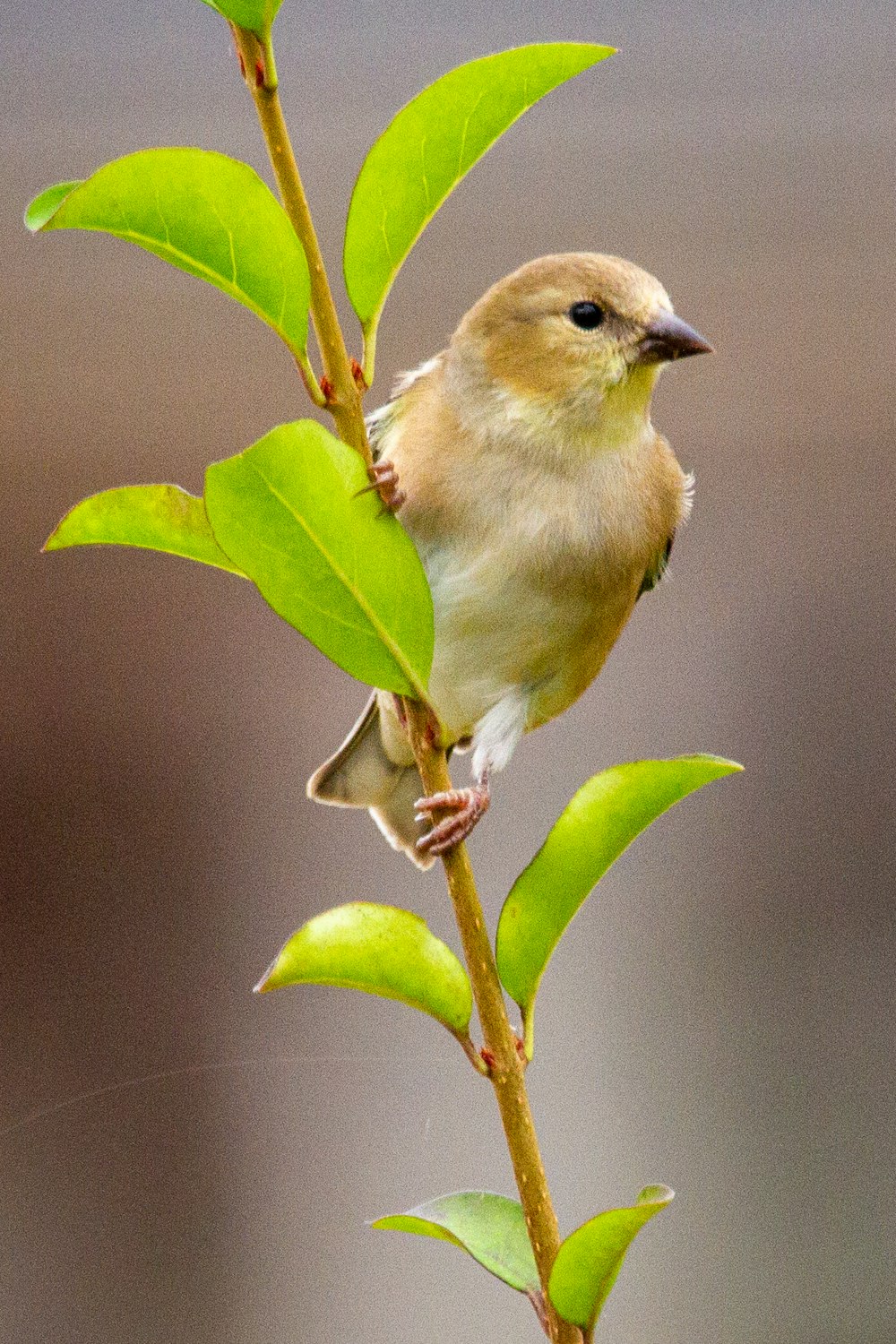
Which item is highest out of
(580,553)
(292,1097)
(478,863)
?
(580,553)

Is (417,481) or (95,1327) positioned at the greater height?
(417,481)

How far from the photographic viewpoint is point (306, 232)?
0.35 m

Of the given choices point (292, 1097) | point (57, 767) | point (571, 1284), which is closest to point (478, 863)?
point (292, 1097)

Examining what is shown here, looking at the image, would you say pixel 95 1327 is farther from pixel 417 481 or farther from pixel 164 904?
pixel 417 481

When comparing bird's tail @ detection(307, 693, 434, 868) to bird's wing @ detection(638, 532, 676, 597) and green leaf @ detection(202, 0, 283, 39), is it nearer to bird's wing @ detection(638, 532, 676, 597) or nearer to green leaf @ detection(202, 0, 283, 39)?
bird's wing @ detection(638, 532, 676, 597)

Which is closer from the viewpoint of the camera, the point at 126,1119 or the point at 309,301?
the point at 309,301

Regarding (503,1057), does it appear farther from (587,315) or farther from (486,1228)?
(587,315)

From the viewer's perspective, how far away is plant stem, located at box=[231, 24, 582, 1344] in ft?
1.10

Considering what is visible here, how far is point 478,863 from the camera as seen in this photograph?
0.94 meters

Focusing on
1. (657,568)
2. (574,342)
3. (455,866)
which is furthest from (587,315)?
(455,866)

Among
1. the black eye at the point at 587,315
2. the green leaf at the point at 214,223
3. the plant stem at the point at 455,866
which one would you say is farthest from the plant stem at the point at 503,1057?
the black eye at the point at 587,315

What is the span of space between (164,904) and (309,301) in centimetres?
78

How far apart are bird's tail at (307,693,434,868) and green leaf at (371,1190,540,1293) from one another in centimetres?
24

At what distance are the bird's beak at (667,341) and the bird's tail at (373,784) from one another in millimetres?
206
